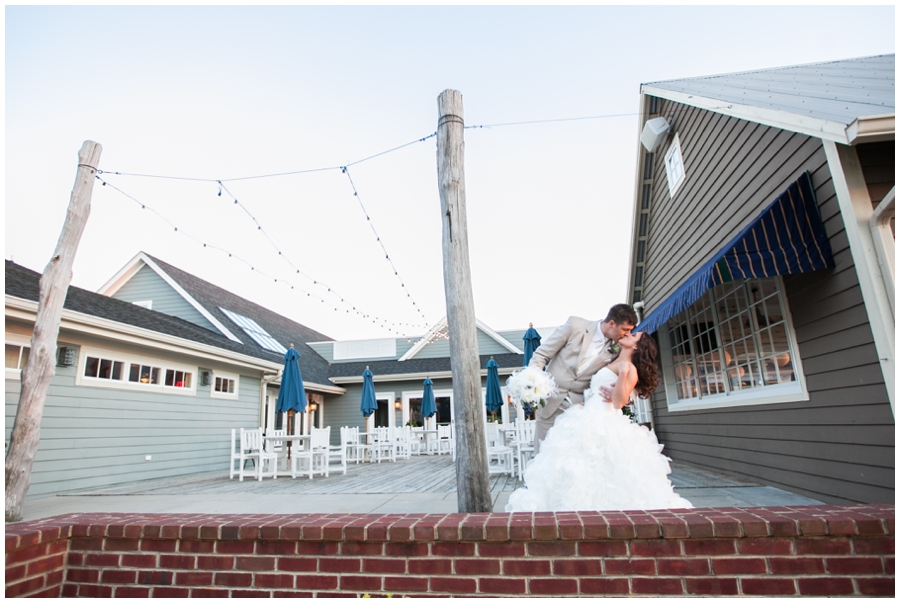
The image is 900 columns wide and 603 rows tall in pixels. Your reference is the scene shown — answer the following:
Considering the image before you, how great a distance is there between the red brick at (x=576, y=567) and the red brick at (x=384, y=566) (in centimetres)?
65

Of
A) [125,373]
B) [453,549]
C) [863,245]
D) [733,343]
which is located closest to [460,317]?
[453,549]

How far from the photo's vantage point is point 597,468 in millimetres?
2791

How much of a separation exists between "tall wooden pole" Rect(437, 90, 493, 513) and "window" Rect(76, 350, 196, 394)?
6.93m

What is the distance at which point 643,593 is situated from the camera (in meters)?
1.97

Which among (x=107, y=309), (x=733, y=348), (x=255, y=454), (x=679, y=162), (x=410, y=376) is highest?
(x=679, y=162)

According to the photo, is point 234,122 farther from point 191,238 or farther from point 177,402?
point 177,402

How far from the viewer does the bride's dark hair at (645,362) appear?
2973 mm

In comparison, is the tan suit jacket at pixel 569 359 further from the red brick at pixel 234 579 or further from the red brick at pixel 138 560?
the red brick at pixel 138 560

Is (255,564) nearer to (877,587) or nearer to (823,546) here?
(823,546)

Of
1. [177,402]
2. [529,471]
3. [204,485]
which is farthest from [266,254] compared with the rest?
[529,471]

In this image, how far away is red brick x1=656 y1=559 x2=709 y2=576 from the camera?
1.96 m

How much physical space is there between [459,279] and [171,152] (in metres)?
6.97

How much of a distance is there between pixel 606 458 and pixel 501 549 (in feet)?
3.26

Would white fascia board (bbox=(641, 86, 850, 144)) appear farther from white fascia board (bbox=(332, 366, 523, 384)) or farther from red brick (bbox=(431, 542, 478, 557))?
white fascia board (bbox=(332, 366, 523, 384))
